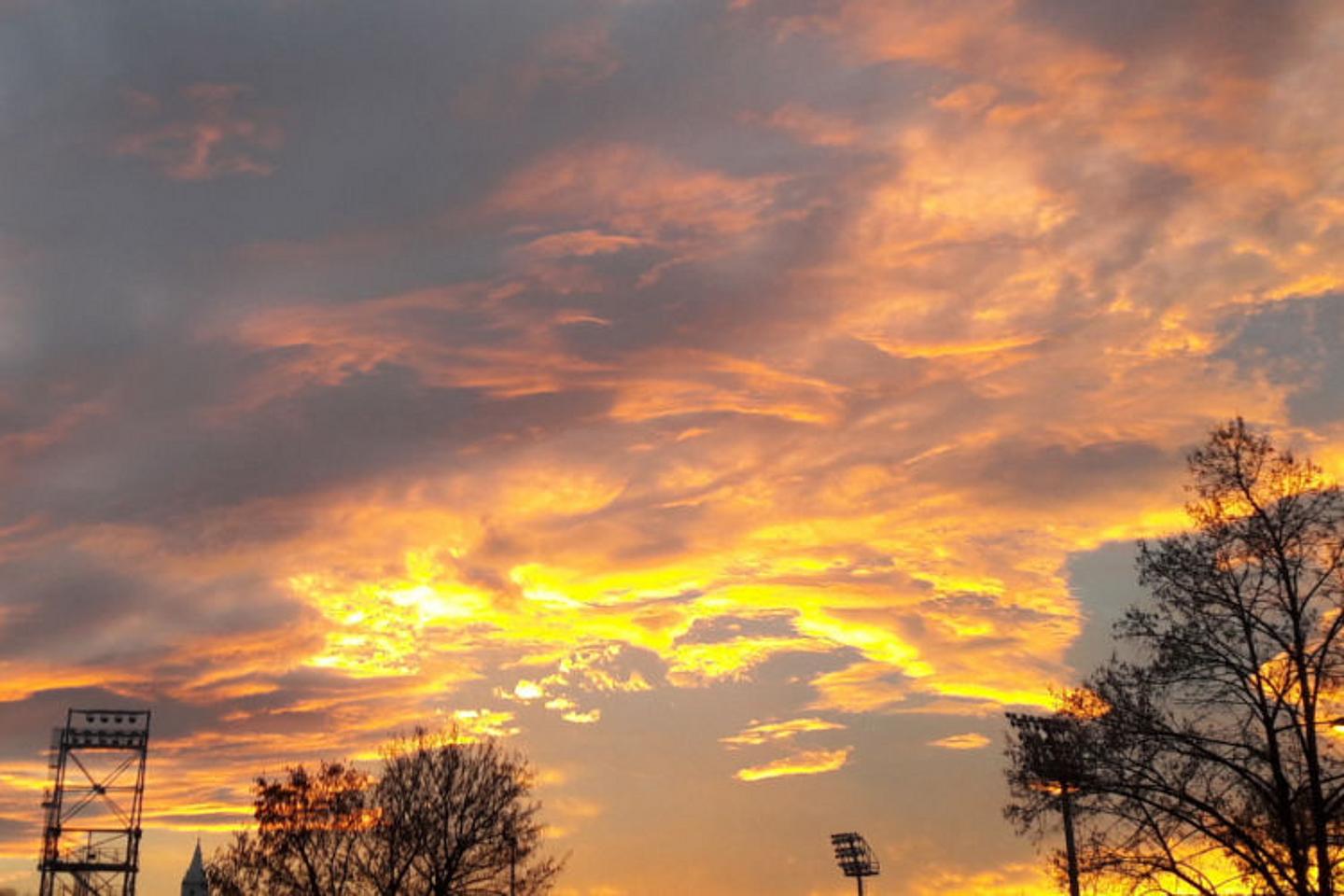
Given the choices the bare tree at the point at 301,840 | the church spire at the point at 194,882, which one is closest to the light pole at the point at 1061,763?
the bare tree at the point at 301,840

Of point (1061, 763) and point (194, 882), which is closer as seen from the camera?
point (1061, 763)

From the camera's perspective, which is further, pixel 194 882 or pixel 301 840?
pixel 194 882

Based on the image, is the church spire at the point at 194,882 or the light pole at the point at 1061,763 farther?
the church spire at the point at 194,882

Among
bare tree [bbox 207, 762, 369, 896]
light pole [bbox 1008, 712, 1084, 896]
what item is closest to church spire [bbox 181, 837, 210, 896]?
bare tree [bbox 207, 762, 369, 896]

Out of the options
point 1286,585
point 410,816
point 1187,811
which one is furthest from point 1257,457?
point 410,816

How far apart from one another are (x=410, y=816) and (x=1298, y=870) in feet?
148

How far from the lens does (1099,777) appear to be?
2747 centimetres

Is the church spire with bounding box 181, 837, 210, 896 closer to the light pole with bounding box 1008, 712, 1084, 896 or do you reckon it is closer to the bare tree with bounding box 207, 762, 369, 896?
the bare tree with bounding box 207, 762, 369, 896

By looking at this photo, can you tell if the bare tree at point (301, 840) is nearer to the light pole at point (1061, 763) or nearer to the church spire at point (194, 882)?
the light pole at point (1061, 763)

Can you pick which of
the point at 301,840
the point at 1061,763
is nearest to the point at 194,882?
the point at 301,840

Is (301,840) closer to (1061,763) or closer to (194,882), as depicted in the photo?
(1061,763)

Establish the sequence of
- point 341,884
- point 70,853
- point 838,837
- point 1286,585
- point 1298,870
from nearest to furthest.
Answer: point 1298,870 → point 1286,585 → point 341,884 → point 70,853 → point 838,837

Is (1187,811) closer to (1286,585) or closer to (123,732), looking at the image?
(1286,585)

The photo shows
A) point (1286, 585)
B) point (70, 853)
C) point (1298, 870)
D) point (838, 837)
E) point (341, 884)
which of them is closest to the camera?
point (1298, 870)
